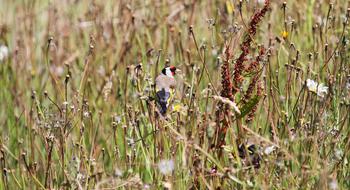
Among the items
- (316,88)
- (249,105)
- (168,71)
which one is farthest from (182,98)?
(316,88)

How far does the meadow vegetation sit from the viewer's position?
2.40m

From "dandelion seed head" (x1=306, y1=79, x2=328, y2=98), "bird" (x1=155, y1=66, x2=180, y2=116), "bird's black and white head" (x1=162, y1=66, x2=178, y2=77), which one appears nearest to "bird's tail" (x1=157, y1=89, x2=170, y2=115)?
"bird" (x1=155, y1=66, x2=180, y2=116)

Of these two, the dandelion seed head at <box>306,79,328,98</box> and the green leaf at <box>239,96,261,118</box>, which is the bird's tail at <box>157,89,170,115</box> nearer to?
the green leaf at <box>239,96,261,118</box>

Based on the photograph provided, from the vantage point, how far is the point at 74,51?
15.7ft

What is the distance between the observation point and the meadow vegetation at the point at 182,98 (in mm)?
2396

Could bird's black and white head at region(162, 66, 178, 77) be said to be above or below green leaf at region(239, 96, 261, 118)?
above

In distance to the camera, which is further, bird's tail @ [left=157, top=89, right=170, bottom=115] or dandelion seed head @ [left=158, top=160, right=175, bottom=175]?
bird's tail @ [left=157, top=89, right=170, bottom=115]

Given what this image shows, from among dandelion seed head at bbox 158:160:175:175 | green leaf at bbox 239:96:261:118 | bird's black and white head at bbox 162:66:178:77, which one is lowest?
dandelion seed head at bbox 158:160:175:175

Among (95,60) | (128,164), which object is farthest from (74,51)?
(128,164)

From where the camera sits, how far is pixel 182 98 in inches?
103

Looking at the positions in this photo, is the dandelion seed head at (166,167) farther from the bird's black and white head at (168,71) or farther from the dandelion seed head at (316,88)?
the dandelion seed head at (316,88)

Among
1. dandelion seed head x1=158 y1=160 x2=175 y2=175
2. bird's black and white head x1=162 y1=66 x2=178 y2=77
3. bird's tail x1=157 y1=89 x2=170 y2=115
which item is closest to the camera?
dandelion seed head x1=158 y1=160 x2=175 y2=175

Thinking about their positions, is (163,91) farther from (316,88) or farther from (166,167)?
(316,88)

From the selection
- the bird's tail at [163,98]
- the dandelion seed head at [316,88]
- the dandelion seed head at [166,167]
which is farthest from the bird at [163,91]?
the dandelion seed head at [316,88]
